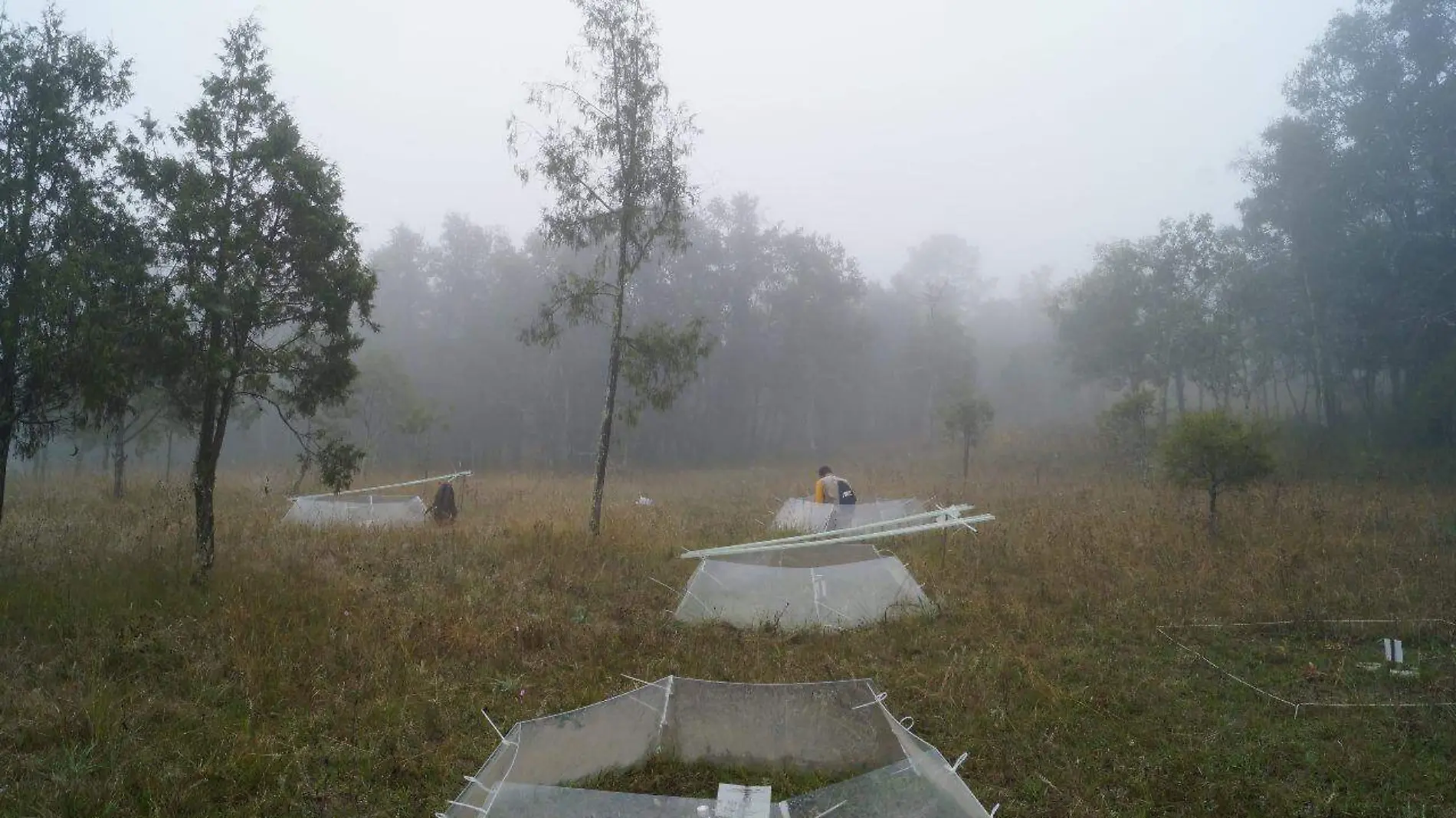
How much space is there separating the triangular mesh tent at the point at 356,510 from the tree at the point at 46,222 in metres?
4.44

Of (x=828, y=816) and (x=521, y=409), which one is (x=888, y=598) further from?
(x=521, y=409)

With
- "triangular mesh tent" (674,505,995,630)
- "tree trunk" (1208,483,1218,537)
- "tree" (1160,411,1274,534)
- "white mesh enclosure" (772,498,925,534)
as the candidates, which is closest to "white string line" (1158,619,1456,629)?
"triangular mesh tent" (674,505,995,630)

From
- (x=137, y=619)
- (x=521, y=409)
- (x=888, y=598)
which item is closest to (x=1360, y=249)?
(x=888, y=598)

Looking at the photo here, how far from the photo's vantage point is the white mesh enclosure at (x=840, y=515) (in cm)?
1351

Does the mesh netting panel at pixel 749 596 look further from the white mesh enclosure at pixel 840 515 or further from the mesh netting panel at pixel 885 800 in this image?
the white mesh enclosure at pixel 840 515

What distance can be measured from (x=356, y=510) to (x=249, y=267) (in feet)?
20.4

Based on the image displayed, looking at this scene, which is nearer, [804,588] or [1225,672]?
[1225,672]

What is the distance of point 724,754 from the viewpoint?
5281 millimetres

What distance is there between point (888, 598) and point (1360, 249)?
24.0 metres

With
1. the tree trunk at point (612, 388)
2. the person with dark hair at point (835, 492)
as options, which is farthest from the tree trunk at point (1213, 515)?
the tree trunk at point (612, 388)

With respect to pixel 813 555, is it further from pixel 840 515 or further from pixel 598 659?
pixel 840 515

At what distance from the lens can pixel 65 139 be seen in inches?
338

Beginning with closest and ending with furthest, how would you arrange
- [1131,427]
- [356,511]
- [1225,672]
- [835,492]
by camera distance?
[1225,672] → [356,511] → [835,492] → [1131,427]

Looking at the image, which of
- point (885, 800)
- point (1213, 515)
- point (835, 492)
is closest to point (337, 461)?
point (885, 800)
